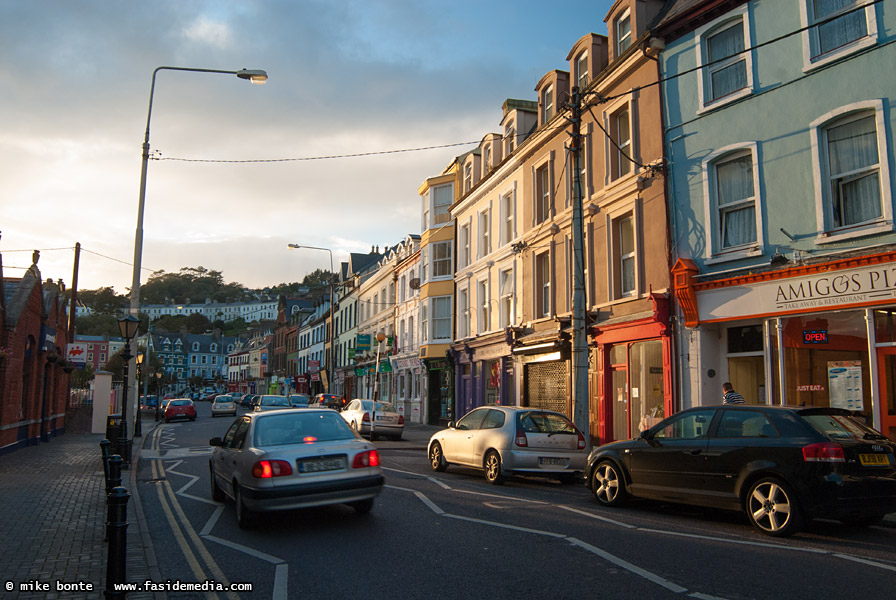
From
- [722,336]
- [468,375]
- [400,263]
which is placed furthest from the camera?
[400,263]

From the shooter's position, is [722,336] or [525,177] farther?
[525,177]

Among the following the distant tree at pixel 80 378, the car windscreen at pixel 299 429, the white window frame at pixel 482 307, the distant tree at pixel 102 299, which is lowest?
the car windscreen at pixel 299 429

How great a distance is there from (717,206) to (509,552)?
1107 centimetres

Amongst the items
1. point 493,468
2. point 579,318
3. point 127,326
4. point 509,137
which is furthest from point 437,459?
point 509,137

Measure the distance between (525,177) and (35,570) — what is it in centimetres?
2078

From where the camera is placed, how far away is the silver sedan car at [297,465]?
7.99m

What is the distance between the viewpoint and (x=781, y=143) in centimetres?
1388

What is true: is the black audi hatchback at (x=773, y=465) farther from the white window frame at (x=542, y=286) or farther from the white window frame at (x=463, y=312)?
the white window frame at (x=463, y=312)

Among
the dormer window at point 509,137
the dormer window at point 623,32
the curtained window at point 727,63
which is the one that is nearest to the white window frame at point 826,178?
the curtained window at point 727,63

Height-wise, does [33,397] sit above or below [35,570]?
above

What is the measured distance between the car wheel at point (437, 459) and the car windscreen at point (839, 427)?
26.2 feet

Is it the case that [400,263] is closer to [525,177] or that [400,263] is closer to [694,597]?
[525,177]

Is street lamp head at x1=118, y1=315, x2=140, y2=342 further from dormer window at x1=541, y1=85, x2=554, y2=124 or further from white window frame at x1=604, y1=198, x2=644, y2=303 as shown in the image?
dormer window at x1=541, y1=85, x2=554, y2=124

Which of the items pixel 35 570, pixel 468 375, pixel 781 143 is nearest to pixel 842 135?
pixel 781 143
